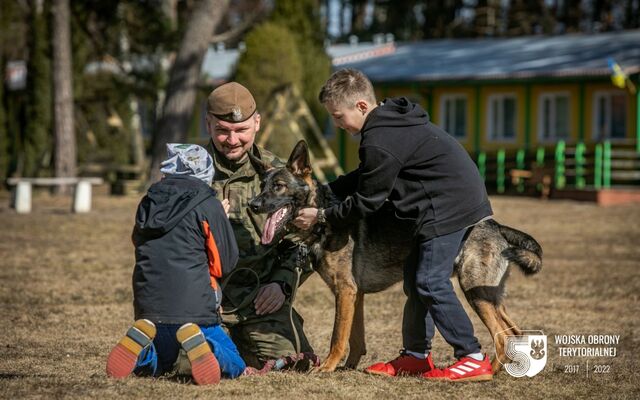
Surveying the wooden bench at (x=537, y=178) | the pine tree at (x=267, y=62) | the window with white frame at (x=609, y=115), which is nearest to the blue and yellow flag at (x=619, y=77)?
the window with white frame at (x=609, y=115)

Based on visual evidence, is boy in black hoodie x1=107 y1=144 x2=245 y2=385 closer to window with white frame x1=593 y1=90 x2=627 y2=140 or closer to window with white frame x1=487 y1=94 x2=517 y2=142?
window with white frame x1=593 y1=90 x2=627 y2=140

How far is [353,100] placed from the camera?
19.1ft

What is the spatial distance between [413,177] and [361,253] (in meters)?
0.72

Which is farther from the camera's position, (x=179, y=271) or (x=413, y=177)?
(x=413, y=177)

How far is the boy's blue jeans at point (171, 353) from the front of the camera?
5.56 meters

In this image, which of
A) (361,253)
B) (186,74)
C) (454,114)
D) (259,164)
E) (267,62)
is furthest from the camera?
(454,114)

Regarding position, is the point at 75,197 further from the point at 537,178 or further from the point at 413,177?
the point at 413,177

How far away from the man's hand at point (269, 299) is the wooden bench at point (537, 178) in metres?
21.0

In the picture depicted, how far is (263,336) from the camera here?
21.0 ft

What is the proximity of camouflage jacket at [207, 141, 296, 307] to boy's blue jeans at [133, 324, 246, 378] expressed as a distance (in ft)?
2.32

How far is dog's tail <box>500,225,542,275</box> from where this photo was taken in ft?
19.4

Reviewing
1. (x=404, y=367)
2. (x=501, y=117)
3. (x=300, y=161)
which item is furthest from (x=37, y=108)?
(x=404, y=367)

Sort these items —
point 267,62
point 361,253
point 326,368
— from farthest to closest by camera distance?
point 267,62 < point 361,253 < point 326,368

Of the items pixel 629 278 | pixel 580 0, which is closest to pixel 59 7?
pixel 629 278
